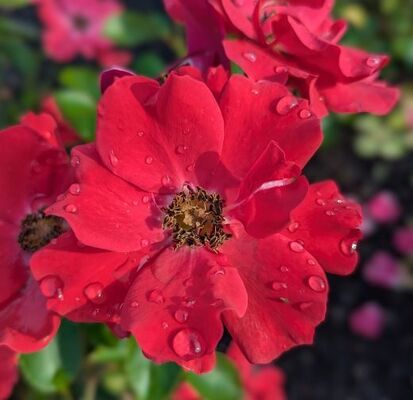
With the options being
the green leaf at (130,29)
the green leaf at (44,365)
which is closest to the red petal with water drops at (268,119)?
the green leaf at (44,365)

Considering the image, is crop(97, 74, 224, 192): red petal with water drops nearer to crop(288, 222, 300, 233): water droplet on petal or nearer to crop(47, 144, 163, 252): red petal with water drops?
crop(47, 144, 163, 252): red petal with water drops

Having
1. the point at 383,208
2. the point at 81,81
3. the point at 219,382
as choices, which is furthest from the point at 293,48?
the point at 383,208

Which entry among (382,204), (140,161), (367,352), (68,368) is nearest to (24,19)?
(382,204)

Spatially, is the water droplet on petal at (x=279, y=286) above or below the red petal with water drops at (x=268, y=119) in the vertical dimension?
below

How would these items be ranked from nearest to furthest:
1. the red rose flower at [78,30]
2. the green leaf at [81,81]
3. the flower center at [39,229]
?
the flower center at [39,229]
the green leaf at [81,81]
the red rose flower at [78,30]

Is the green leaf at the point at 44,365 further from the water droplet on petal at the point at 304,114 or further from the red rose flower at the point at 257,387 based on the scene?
the red rose flower at the point at 257,387

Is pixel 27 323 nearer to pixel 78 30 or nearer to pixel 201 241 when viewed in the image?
pixel 201 241

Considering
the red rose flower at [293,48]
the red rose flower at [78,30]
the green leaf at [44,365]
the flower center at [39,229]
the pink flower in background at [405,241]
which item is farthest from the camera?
the red rose flower at [78,30]
